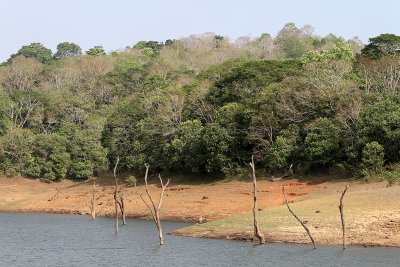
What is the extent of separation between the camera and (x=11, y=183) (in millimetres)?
90812

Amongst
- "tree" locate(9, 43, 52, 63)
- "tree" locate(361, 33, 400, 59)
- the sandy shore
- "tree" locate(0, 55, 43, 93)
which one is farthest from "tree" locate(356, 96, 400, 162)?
"tree" locate(9, 43, 52, 63)

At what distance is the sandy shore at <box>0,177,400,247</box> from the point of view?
144 ft

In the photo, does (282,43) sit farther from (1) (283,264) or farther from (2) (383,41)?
(1) (283,264)

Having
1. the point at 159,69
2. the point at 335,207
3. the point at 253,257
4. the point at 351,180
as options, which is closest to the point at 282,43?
the point at 159,69

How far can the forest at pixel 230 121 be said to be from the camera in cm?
6556

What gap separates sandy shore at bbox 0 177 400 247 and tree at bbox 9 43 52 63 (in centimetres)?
8284

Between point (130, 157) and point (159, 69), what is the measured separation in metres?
41.0

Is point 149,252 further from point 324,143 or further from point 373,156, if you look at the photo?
point 324,143

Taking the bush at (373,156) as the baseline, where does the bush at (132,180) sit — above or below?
below

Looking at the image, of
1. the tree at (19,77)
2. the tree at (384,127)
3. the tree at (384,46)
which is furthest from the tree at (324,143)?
the tree at (19,77)

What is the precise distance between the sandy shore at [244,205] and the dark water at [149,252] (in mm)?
2121

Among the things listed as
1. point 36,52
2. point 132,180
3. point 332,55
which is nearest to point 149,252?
point 132,180

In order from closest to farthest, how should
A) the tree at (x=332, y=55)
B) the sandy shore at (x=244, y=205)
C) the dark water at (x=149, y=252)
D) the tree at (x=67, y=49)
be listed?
1. the dark water at (x=149, y=252)
2. the sandy shore at (x=244, y=205)
3. the tree at (x=332, y=55)
4. the tree at (x=67, y=49)

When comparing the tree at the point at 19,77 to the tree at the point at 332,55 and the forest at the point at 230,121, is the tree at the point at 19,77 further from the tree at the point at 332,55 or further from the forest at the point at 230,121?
the tree at the point at 332,55
